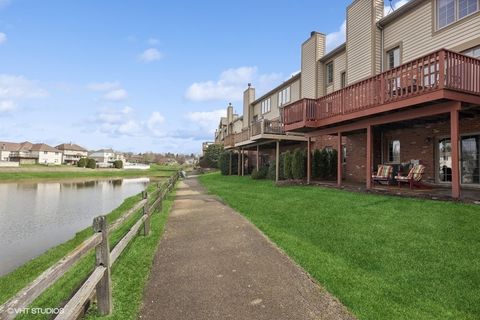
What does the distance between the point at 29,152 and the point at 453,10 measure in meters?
118

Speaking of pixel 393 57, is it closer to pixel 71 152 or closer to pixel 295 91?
pixel 295 91

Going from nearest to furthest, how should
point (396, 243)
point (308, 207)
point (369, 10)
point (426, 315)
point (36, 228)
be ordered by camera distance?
1. point (426, 315)
2. point (396, 243)
3. point (308, 207)
4. point (36, 228)
5. point (369, 10)

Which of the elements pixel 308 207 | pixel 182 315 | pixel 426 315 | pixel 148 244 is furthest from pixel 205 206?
pixel 426 315

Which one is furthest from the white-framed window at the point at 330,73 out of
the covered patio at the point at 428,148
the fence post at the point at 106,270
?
the fence post at the point at 106,270

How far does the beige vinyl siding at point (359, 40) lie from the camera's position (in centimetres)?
1494

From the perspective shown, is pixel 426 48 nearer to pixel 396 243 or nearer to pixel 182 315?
pixel 396 243

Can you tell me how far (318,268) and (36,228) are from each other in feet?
38.2

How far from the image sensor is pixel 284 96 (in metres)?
25.1

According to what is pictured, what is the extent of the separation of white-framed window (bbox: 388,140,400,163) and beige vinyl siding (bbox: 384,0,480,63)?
364cm

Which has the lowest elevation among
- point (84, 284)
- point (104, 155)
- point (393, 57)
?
point (84, 284)

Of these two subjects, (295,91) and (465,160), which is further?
(295,91)

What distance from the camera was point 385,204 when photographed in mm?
8555

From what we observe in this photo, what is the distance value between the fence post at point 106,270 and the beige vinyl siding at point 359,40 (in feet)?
47.0

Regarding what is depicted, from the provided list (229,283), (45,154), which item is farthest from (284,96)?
(45,154)
